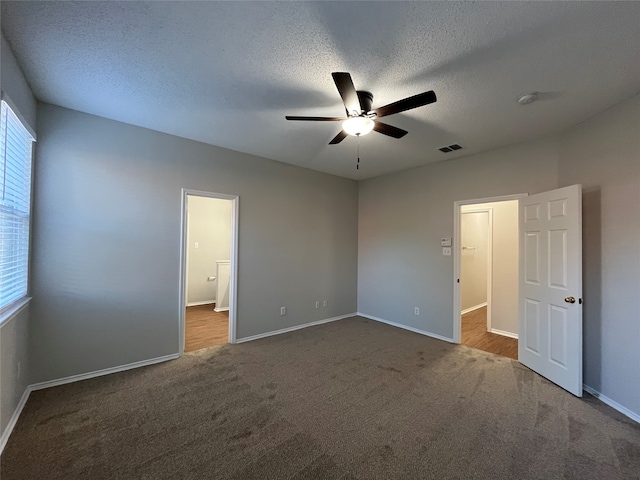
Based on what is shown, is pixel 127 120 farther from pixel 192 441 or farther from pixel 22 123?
pixel 192 441

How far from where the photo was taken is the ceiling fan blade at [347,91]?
1650mm

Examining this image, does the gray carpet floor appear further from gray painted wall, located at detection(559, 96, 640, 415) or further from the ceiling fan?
the ceiling fan

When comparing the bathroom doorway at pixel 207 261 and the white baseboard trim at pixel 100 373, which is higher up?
the bathroom doorway at pixel 207 261

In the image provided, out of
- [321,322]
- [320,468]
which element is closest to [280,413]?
[320,468]

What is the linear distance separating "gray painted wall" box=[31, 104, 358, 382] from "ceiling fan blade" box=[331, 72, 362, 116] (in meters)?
2.33

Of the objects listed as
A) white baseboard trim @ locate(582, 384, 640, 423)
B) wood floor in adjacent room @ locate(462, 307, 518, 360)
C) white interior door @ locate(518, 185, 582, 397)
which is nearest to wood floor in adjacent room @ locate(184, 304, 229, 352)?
wood floor in adjacent room @ locate(462, 307, 518, 360)

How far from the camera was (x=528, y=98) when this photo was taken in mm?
2344

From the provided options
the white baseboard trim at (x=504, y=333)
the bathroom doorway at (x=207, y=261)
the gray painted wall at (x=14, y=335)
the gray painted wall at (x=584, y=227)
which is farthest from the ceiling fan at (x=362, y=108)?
the white baseboard trim at (x=504, y=333)

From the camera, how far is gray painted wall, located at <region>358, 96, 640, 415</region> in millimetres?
2355

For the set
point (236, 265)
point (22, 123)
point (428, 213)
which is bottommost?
point (236, 265)

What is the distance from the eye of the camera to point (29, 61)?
1.99 m

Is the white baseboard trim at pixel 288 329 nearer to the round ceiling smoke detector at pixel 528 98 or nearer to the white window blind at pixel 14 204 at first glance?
the white window blind at pixel 14 204

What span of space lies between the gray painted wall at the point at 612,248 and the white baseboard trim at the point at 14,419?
4838 mm

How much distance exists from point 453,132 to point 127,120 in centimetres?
367
